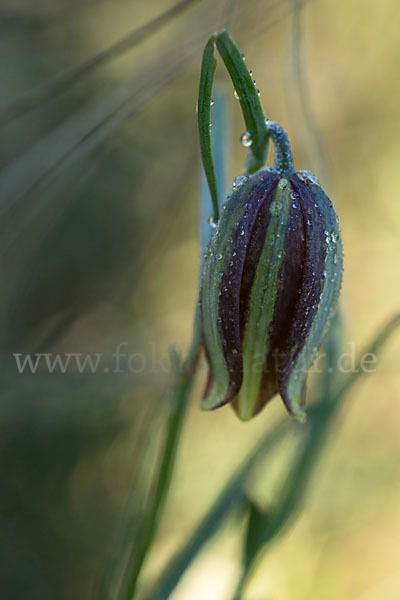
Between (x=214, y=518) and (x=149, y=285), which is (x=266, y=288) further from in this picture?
(x=149, y=285)

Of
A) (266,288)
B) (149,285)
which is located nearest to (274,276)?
(266,288)

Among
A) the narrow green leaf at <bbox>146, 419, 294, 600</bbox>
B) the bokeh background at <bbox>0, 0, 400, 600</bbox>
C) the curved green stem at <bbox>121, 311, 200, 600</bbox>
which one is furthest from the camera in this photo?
the bokeh background at <bbox>0, 0, 400, 600</bbox>

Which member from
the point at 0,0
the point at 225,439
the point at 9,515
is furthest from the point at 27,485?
the point at 0,0

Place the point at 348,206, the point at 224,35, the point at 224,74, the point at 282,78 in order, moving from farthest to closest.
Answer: the point at 348,206
the point at 282,78
the point at 224,74
the point at 224,35

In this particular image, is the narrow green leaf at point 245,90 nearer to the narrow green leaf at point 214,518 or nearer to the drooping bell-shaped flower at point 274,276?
the drooping bell-shaped flower at point 274,276

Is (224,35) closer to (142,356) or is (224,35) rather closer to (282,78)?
(142,356)

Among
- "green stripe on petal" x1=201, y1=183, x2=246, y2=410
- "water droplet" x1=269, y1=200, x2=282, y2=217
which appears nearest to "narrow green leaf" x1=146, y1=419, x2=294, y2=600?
"green stripe on petal" x1=201, y1=183, x2=246, y2=410

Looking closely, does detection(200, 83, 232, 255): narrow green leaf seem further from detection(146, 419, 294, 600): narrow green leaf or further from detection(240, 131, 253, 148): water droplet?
detection(146, 419, 294, 600): narrow green leaf
